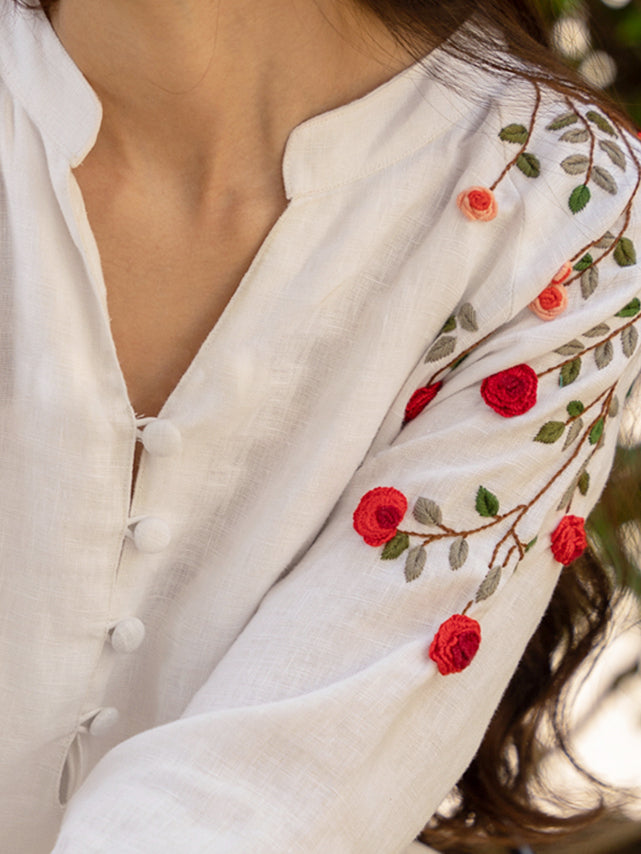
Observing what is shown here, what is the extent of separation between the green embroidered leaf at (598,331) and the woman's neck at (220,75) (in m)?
0.31

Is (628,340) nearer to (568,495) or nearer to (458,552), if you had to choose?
(568,495)

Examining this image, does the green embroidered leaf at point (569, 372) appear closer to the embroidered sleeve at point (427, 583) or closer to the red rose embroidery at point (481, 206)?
the embroidered sleeve at point (427, 583)

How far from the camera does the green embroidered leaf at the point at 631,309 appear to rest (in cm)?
105

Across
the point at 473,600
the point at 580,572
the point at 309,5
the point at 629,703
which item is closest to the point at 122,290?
the point at 309,5

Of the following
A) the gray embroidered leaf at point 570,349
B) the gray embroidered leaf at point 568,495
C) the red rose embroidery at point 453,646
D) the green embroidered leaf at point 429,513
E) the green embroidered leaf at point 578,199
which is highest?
the green embroidered leaf at point 578,199

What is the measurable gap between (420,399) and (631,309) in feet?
0.68

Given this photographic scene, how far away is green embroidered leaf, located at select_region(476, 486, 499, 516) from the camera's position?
100 centimetres

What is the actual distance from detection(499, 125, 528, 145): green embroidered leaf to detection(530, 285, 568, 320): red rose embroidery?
0.49ft

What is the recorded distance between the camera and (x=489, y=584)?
0.99 m

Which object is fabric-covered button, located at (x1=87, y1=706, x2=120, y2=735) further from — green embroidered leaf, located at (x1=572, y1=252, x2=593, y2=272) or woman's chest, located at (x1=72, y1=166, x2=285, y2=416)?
green embroidered leaf, located at (x1=572, y1=252, x2=593, y2=272)

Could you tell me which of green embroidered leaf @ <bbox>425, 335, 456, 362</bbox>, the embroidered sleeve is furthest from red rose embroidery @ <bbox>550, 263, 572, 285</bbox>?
green embroidered leaf @ <bbox>425, 335, 456, 362</bbox>

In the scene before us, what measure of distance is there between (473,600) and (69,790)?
426 millimetres

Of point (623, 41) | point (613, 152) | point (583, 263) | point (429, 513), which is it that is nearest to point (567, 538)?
point (429, 513)

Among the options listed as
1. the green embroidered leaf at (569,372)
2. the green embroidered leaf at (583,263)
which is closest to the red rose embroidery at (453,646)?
the green embroidered leaf at (569,372)
